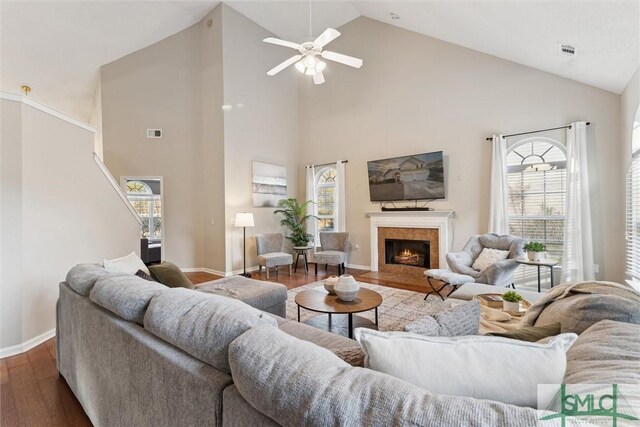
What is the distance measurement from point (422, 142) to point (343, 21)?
132 inches

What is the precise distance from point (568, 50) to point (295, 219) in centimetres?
540

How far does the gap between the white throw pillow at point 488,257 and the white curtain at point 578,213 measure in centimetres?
97

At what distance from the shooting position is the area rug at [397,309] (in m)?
3.28

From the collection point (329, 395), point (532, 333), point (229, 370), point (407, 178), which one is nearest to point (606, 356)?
point (532, 333)

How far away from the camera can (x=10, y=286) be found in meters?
2.58

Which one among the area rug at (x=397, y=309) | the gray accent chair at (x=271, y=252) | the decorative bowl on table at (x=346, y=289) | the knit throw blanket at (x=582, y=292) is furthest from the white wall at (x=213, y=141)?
the knit throw blanket at (x=582, y=292)

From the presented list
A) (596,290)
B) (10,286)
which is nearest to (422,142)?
(596,290)

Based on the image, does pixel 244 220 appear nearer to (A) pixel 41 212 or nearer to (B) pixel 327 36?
(A) pixel 41 212

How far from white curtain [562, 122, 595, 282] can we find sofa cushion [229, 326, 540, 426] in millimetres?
4698

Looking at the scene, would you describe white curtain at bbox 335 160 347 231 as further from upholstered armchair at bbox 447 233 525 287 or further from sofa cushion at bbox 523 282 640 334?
sofa cushion at bbox 523 282 640 334

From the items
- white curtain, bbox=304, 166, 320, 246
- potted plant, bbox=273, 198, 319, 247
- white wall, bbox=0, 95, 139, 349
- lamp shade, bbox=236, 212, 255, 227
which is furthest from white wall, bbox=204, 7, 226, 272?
white wall, bbox=0, 95, 139, 349

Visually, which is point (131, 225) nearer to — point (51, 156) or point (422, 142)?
point (51, 156)

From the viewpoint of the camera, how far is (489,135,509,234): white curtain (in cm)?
461

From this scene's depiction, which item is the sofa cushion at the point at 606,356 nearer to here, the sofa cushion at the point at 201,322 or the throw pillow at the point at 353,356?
the throw pillow at the point at 353,356
